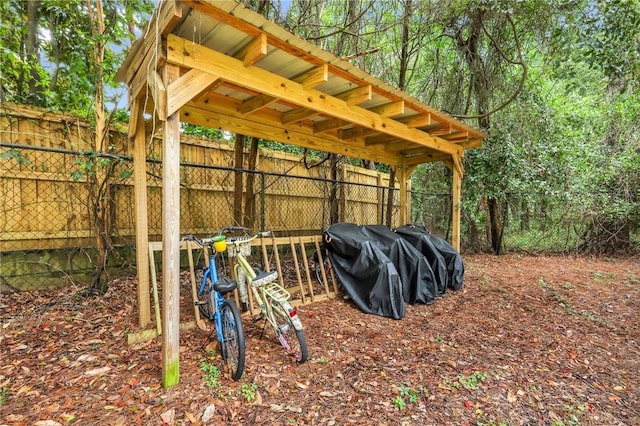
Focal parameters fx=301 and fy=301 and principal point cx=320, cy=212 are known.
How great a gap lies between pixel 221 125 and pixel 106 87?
4.98 ft

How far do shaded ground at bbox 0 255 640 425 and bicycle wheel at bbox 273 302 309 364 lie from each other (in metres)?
0.09

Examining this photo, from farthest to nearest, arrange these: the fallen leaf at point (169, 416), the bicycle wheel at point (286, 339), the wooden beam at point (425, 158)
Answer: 1. the wooden beam at point (425, 158)
2. the bicycle wheel at point (286, 339)
3. the fallen leaf at point (169, 416)

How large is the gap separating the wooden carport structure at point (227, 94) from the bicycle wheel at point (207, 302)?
0.47 m

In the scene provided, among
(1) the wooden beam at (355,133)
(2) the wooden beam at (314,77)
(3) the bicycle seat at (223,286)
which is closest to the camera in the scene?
(3) the bicycle seat at (223,286)

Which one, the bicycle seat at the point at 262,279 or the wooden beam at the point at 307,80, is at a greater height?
the wooden beam at the point at 307,80

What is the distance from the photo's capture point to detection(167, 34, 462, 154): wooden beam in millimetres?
1964

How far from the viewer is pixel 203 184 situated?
14.6 feet

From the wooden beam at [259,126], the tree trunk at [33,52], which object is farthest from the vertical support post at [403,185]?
the tree trunk at [33,52]

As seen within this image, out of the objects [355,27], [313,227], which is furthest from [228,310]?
[355,27]

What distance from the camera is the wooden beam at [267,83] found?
196 cm

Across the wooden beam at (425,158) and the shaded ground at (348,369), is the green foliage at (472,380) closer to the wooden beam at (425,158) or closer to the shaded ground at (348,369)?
the shaded ground at (348,369)

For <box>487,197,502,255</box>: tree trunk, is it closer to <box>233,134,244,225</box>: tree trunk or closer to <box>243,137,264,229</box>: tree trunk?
<box>243,137,264,229</box>: tree trunk

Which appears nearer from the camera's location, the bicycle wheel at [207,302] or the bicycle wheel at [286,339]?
the bicycle wheel at [286,339]

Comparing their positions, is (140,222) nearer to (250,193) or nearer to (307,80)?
(250,193)
